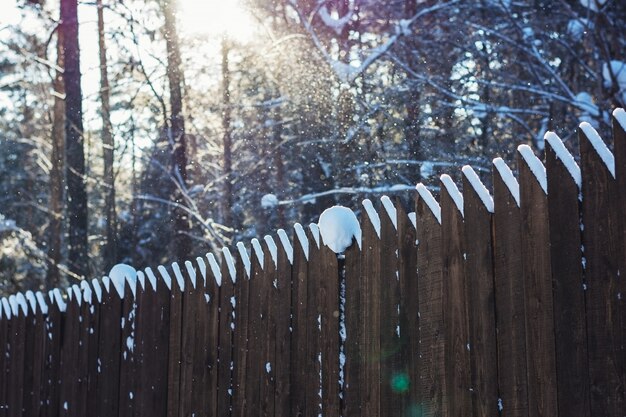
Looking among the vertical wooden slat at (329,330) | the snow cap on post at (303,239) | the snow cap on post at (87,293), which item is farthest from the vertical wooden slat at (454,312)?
the snow cap on post at (87,293)

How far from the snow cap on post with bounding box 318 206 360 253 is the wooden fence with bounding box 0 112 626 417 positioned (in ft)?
0.21

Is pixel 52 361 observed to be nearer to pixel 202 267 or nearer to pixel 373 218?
pixel 202 267

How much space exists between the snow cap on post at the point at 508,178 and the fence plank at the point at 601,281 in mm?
260

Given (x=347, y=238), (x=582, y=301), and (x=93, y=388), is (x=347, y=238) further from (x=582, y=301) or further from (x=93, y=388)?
(x=93, y=388)

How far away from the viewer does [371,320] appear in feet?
9.95

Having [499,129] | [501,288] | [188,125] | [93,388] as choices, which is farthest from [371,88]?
[501,288]

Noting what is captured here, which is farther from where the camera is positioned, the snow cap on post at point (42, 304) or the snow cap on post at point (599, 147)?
the snow cap on post at point (42, 304)

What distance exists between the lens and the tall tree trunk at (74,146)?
38.7ft

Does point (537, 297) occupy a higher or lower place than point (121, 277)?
lower

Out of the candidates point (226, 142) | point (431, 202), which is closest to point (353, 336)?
point (431, 202)

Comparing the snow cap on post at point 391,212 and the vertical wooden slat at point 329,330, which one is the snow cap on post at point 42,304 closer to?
the vertical wooden slat at point 329,330

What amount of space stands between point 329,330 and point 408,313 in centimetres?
53

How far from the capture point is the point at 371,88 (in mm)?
10281

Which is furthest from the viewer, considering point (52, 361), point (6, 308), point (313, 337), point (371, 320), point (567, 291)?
point (6, 308)
